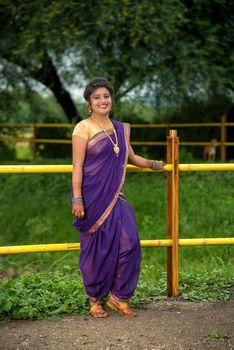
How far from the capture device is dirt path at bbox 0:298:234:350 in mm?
4016

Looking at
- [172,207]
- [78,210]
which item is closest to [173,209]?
[172,207]

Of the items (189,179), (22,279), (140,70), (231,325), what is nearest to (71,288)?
(22,279)

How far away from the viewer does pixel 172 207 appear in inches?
200

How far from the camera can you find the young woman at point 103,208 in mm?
4426

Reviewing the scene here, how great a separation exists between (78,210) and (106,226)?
212mm

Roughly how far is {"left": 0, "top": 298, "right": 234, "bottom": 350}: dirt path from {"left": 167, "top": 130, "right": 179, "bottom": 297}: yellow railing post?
0.37m

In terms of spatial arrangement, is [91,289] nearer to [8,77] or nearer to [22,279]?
[22,279]

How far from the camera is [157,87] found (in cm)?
1326

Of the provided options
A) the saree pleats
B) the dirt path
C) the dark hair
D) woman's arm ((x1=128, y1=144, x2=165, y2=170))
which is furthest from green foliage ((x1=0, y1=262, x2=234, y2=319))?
the dark hair

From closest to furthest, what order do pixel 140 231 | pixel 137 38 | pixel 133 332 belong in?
pixel 133 332, pixel 140 231, pixel 137 38

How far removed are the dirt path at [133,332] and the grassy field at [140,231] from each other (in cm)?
22

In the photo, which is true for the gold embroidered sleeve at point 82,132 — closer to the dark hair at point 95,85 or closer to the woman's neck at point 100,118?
the woman's neck at point 100,118

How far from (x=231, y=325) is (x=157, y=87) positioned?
9219mm

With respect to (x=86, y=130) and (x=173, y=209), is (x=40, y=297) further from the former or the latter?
(x=86, y=130)
